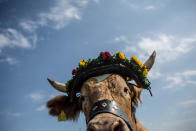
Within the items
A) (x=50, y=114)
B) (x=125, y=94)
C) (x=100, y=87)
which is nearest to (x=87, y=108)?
(x=100, y=87)

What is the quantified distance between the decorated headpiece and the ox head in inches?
5.0

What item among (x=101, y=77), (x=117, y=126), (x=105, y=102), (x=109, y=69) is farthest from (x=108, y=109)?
(x=109, y=69)

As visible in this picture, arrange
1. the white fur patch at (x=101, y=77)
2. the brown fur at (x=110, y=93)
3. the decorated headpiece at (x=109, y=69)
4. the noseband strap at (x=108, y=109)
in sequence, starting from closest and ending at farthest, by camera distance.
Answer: the noseband strap at (x=108, y=109)
the brown fur at (x=110, y=93)
the white fur patch at (x=101, y=77)
the decorated headpiece at (x=109, y=69)

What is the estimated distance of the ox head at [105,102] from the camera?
2.29 m

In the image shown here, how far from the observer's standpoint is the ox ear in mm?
4480

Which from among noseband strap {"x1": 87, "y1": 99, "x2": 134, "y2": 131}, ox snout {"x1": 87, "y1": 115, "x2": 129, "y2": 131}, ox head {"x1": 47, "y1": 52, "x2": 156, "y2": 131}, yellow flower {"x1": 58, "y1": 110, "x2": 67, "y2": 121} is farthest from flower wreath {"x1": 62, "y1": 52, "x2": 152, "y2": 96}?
ox snout {"x1": 87, "y1": 115, "x2": 129, "y2": 131}

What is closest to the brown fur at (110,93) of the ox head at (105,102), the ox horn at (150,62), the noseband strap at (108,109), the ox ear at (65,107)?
the ox head at (105,102)

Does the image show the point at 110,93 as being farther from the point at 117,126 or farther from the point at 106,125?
the point at 106,125

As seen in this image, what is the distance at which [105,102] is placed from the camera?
9.01ft

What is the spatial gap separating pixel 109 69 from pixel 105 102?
3.98 feet

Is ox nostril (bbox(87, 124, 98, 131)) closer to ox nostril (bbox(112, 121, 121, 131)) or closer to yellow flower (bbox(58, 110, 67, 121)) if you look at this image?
ox nostril (bbox(112, 121, 121, 131))

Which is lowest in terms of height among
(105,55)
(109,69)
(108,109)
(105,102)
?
(108,109)

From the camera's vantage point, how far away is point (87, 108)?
3.25 meters

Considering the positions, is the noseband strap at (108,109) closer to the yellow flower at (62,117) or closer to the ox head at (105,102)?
the ox head at (105,102)
